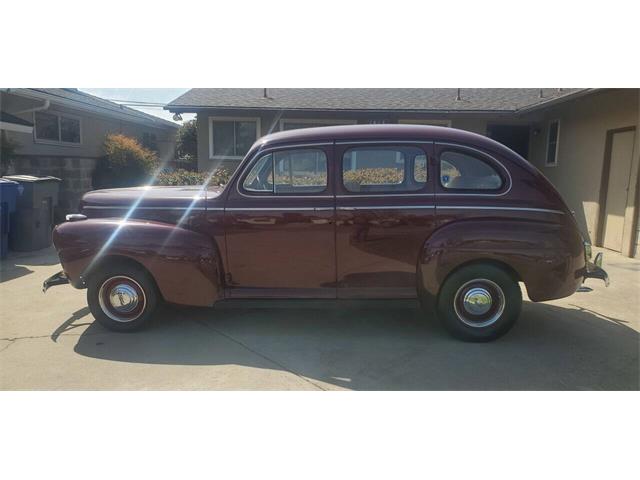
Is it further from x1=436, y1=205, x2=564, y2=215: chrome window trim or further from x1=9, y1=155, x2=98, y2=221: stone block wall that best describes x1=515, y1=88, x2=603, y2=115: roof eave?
x1=9, y1=155, x2=98, y2=221: stone block wall

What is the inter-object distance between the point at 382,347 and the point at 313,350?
0.67 meters

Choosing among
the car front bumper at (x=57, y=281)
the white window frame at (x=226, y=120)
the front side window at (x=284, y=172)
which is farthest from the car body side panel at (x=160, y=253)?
the white window frame at (x=226, y=120)

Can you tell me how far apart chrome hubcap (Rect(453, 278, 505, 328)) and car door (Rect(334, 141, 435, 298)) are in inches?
19.0

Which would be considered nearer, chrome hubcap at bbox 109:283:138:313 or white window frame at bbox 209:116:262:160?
chrome hubcap at bbox 109:283:138:313

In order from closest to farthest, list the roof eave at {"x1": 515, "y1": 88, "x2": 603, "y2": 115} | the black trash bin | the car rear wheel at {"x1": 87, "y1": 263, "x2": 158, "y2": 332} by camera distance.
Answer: the car rear wheel at {"x1": 87, "y1": 263, "x2": 158, "y2": 332} < the black trash bin < the roof eave at {"x1": 515, "y1": 88, "x2": 603, "y2": 115}

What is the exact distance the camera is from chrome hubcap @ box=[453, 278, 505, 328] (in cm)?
425

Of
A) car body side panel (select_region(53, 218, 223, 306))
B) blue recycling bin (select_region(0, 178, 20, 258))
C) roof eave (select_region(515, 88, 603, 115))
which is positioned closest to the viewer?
car body side panel (select_region(53, 218, 223, 306))

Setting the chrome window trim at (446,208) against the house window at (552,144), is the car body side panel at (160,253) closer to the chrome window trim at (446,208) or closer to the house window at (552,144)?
the chrome window trim at (446,208)

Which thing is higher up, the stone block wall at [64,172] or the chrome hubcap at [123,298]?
the stone block wall at [64,172]

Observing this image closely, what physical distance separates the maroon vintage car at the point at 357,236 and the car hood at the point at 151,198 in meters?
0.04

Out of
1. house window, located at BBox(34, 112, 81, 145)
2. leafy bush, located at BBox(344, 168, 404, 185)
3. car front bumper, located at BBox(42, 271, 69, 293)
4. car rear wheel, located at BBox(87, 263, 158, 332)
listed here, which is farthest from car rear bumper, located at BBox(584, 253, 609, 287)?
house window, located at BBox(34, 112, 81, 145)

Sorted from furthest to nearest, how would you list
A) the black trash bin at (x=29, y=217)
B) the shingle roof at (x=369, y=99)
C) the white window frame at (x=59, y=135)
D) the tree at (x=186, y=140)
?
the tree at (x=186, y=140) < the white window frame at (x=59, y=135) < the shingle roof at (x=369, y=99) < the black trash bin at (x=29, y=217)

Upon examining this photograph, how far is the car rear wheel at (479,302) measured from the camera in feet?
13.8

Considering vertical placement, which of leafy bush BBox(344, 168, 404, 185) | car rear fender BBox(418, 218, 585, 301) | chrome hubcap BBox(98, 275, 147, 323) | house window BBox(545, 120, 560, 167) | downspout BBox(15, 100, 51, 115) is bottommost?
chrome hubcap BBox(98, 275, 147, 323)
